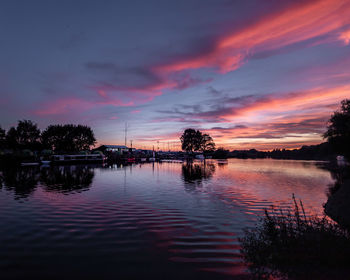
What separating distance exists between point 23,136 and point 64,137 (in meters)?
22.6

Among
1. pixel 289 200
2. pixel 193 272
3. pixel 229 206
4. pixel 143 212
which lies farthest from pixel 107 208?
pixel 289 200

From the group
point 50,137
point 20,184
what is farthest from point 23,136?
point 20,184

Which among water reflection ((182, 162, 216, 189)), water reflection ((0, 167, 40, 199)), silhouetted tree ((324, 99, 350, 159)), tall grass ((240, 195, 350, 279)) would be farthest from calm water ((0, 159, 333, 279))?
silhouetted tree ((324, 99, 350, 159))

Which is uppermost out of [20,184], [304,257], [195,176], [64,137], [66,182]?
[64,137]

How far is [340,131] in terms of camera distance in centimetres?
Answer: 3938

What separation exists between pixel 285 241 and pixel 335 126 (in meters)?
41.7

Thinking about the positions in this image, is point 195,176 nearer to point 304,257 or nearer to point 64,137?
point 304,257

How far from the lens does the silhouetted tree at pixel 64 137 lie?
129500 millimetres

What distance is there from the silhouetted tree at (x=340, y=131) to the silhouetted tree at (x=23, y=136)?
5698 inches

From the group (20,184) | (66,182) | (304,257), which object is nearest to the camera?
(304,257)

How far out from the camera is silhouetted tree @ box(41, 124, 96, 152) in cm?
12950

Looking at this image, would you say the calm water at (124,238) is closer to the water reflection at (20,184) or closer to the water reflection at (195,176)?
the water reflection at (20,184)

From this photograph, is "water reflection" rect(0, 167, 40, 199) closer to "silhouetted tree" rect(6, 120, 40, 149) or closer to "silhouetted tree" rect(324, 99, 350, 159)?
"silhouetted tree" rect(324, 99, 350, 159)

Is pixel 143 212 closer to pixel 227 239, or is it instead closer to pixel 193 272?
pixel 227 239
